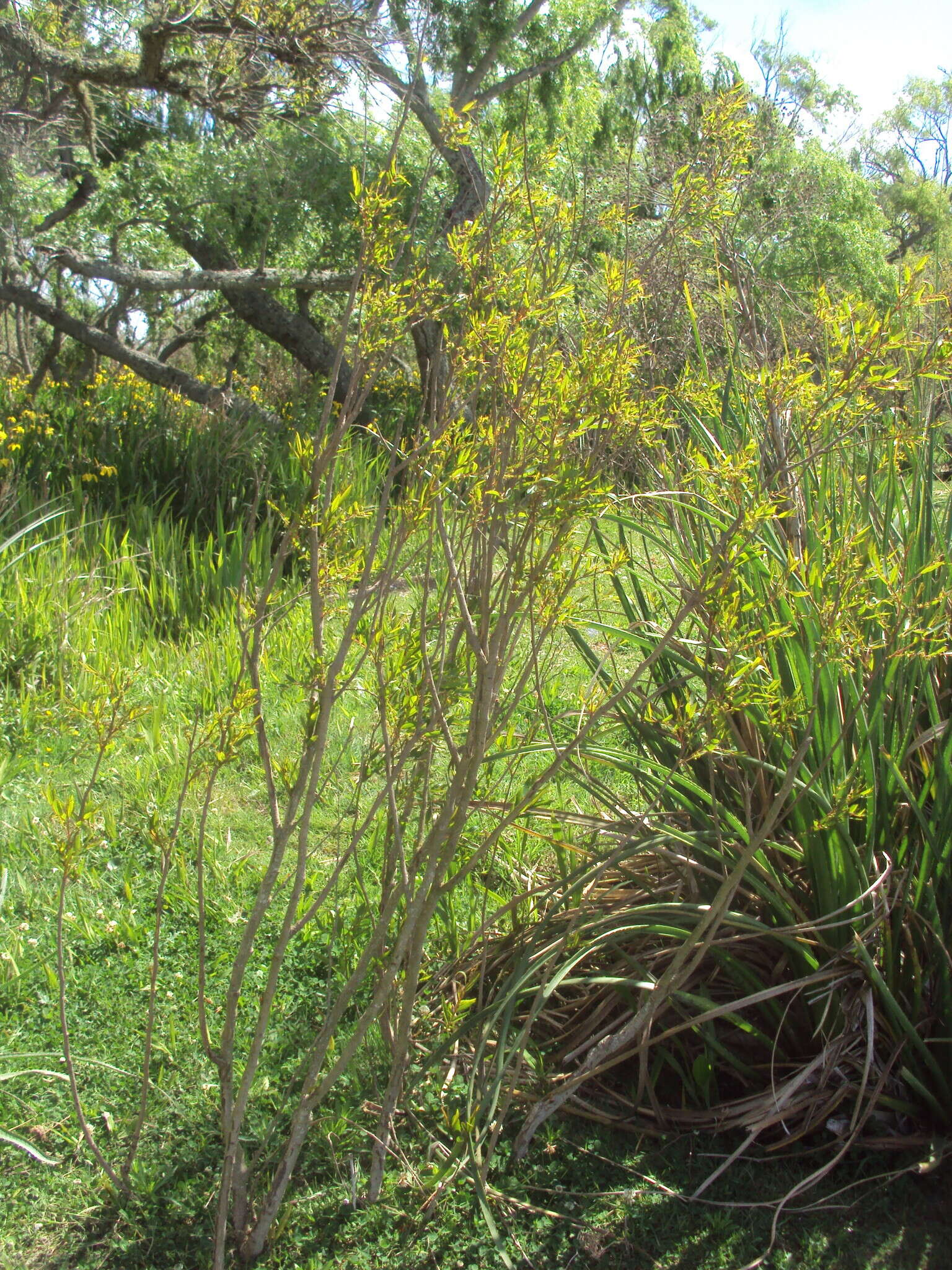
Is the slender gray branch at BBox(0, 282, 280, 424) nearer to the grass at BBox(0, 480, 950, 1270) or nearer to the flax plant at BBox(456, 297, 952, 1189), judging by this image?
the grass at BBox(0, 480, 950, 1270)

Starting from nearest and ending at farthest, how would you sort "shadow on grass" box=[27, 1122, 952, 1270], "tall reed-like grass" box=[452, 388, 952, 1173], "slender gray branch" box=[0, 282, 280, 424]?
"shadow on grass" box=[27, 1122, 952, 1270]
"tall reed-like grass" box=[452, 388, 952, 1173]
"slender gray branch" box=[0, 282, 280, 424]

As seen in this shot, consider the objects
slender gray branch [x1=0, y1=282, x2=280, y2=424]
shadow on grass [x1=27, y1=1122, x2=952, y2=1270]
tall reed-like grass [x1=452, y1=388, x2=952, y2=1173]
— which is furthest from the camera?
slender gray branch [x1=0, y1=282, x2=280, y2=424]

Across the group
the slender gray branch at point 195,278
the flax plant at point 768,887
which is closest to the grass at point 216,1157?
the flax plant at point 768,887

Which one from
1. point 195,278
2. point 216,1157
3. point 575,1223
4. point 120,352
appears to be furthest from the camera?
point 120,352

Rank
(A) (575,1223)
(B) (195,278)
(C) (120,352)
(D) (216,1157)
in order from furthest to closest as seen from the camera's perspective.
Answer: (C) (120,352)
(B) (195,278)
(D) (216,1157)
(A) (575,1223)

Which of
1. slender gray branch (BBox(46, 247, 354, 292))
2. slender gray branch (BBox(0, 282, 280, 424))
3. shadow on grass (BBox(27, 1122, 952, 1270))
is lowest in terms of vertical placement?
shadow on grass (BBox(27, 1122, 952, 1270))

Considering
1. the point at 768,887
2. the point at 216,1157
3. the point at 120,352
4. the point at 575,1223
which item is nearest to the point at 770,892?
the point at 768,887

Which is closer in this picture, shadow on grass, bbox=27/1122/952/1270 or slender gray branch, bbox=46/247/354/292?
shadow on grass, bbox=27/1122/952/1270

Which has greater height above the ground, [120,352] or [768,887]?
[120,352]

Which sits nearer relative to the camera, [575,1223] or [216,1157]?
[575,1223]

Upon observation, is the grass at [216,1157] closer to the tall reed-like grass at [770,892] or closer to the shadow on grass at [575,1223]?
the shadow on grass at [575,1223]

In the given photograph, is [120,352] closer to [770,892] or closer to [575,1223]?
[770,892]

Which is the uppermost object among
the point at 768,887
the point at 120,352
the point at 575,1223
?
the point at 120,352

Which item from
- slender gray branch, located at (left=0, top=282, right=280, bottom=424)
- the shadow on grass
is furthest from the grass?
slender gray branch, located at (left=0, top=282, right=280, bottom=424)
